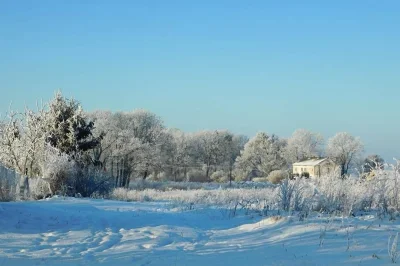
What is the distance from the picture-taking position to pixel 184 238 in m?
9.53

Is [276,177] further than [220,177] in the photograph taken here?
No

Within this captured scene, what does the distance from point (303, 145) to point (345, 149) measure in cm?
967

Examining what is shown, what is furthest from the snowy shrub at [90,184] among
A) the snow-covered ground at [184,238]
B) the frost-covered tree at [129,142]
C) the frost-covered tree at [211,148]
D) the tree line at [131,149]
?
the frost-covered tree at [211,148]

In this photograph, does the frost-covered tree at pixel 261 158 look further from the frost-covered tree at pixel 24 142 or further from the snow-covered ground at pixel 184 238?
the snow-covered ground at pixel 184 238

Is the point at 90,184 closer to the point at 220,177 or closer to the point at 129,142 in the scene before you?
the point at 129,142

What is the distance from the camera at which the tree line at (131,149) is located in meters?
26.4

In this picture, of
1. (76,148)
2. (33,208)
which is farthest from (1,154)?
(33,208)

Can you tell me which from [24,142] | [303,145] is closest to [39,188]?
[24,142]

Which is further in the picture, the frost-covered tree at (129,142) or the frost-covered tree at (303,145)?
the frost-covered tree at (303,145)

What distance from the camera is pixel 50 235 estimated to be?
999 centimetres

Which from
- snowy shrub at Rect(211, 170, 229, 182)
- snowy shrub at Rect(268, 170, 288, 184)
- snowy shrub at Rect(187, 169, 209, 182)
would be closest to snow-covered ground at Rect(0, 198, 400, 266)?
snowy shrub at Rect(268, 170, 288, 184)

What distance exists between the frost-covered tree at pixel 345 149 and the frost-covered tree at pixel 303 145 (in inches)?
193

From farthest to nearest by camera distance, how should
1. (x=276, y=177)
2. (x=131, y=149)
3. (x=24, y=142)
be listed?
1. (x=276, y=177)
2. (x=131, y=149)
3. (x=24, y=142)

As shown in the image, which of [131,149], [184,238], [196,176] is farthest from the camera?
[196,176]
